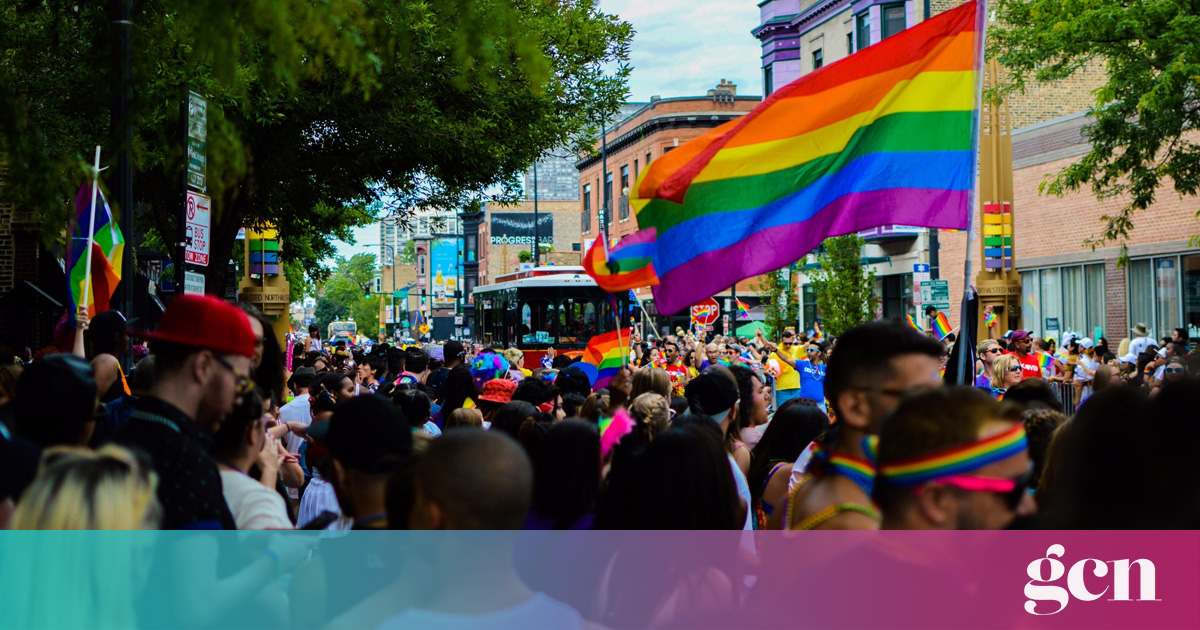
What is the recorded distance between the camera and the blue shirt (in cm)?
1515

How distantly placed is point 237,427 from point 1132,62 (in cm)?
1972

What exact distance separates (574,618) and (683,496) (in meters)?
0.94

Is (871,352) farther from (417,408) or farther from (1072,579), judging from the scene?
(417,408)

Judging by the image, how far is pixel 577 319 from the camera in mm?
28297

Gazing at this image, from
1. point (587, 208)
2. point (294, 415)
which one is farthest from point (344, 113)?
point (587, 208)

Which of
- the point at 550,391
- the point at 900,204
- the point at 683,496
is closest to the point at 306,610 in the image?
the point at 683,496

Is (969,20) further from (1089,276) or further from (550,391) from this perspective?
(1089,276)

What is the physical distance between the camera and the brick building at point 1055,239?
27.6 metres

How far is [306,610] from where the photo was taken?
137 inches

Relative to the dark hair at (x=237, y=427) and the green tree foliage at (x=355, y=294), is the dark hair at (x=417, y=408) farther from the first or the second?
the green tree foliage at (x=355, y=294)

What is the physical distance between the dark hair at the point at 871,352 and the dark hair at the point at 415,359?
9421 millimetres

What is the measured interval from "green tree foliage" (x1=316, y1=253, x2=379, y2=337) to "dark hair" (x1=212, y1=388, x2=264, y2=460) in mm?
149684

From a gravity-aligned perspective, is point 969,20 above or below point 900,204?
above

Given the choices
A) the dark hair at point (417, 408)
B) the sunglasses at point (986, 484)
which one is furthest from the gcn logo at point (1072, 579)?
the dark hair at point (417, 408)
